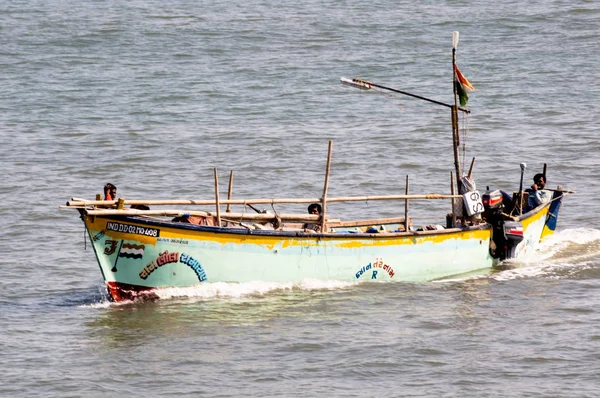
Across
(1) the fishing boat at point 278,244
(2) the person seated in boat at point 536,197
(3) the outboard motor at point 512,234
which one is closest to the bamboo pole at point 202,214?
(1) the fishing boat at point 278,244

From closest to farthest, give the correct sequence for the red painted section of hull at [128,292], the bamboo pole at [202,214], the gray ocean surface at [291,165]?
the gray ocean surface at [291,165] → the bamboo pole at [202,214] → the red painted section of hull at [128,292]

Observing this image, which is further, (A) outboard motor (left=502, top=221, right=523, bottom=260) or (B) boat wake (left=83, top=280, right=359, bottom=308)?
(A) outboard motor (left=502, top=221, right=523, bottom=260)

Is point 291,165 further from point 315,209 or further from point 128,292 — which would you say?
point 128,292

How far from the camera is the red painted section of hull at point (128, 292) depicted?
18.0m

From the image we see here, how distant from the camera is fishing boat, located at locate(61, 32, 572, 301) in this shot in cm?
1759

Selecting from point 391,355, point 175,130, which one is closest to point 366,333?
point 391,355

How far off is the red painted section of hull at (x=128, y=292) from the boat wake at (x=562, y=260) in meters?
5.93

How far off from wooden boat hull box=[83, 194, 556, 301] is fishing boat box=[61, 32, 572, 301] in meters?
0.01

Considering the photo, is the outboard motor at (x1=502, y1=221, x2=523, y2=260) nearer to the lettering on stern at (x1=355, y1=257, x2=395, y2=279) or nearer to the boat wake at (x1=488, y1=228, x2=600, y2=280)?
the boat wake at (x1=488, y1=228, x2=600, y2=280)

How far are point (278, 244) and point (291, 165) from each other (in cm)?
1109

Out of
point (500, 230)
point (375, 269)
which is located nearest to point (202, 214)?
point (375, 269)

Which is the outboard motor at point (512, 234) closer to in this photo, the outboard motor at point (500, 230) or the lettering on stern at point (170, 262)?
the outboard motor at point (500, 230)

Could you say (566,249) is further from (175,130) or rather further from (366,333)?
(175,130)

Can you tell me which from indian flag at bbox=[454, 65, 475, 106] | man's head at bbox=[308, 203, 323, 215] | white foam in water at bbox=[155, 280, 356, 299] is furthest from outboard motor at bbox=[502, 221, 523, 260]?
white foam in water at bbox=[155, 280, 356, 299]
